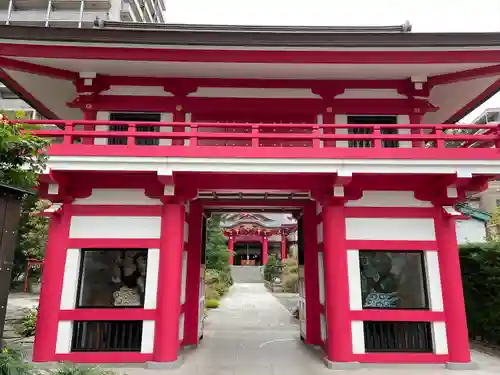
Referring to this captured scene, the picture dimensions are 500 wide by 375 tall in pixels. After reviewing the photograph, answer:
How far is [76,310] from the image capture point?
7617 millimetres

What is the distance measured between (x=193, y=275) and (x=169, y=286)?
2.37 m

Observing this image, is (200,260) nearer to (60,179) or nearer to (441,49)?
(60,179)

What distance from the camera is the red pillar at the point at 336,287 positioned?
7.42m

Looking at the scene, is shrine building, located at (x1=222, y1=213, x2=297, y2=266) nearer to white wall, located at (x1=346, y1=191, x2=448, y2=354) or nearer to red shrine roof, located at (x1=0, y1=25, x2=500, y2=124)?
red shrine roof, located at (x1=0, y1=25, x2=500, y2=124)

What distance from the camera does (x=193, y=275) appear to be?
388 inches

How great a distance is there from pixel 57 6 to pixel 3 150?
46.3 metres

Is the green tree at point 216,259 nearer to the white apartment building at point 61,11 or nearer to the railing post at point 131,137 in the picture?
the railing post at point 131,137

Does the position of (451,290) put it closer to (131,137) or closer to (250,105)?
(250,105)

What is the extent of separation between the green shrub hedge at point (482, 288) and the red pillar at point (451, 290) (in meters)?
2.43

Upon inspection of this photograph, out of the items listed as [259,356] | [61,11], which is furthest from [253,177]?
[61,11]

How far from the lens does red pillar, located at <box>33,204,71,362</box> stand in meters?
7.38

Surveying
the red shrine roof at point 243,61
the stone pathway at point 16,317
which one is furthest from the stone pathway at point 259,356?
the red shrine roof at point 243,61

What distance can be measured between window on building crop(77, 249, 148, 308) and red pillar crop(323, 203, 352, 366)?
4.20 m

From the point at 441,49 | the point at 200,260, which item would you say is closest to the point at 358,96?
the point at 441,49
